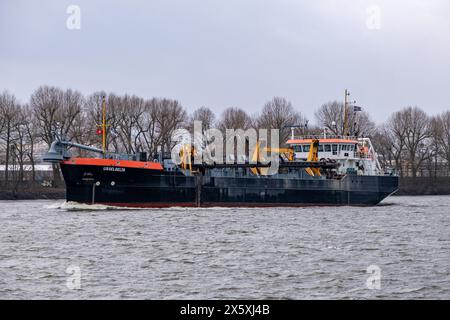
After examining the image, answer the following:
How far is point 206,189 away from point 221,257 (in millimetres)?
30513

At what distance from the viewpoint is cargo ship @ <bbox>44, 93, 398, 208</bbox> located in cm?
5697

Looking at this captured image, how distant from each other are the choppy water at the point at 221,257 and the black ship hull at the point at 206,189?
8700 millimetres

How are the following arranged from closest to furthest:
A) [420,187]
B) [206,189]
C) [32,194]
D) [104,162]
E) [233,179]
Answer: [104,162] → [206,189] → [233,179] → [32,194] → [420,187]

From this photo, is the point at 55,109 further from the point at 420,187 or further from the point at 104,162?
the point at 420,187

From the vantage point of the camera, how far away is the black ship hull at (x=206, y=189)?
56906 mm

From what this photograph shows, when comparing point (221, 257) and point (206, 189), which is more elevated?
point (206, 189)

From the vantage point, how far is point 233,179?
203 feet

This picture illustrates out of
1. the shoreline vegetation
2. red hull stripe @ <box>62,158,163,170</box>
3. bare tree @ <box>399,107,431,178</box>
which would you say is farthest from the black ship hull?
bare tree @ <box>399,107,431,178</box>

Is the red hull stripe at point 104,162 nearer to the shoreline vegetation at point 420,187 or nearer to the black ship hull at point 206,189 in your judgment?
the black ship hull at point 206,189

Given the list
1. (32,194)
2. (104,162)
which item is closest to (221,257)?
(104,162)

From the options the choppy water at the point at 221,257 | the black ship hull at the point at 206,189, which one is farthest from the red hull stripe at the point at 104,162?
the choppy water at the point at 221,257

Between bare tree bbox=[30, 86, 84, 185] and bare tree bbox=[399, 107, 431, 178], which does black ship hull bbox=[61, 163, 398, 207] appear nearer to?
bare tree bbox=[30, 86, 84, 185]

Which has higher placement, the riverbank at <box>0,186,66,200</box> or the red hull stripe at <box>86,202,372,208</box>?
the riverbank at <box>0,186,66,200</box>
